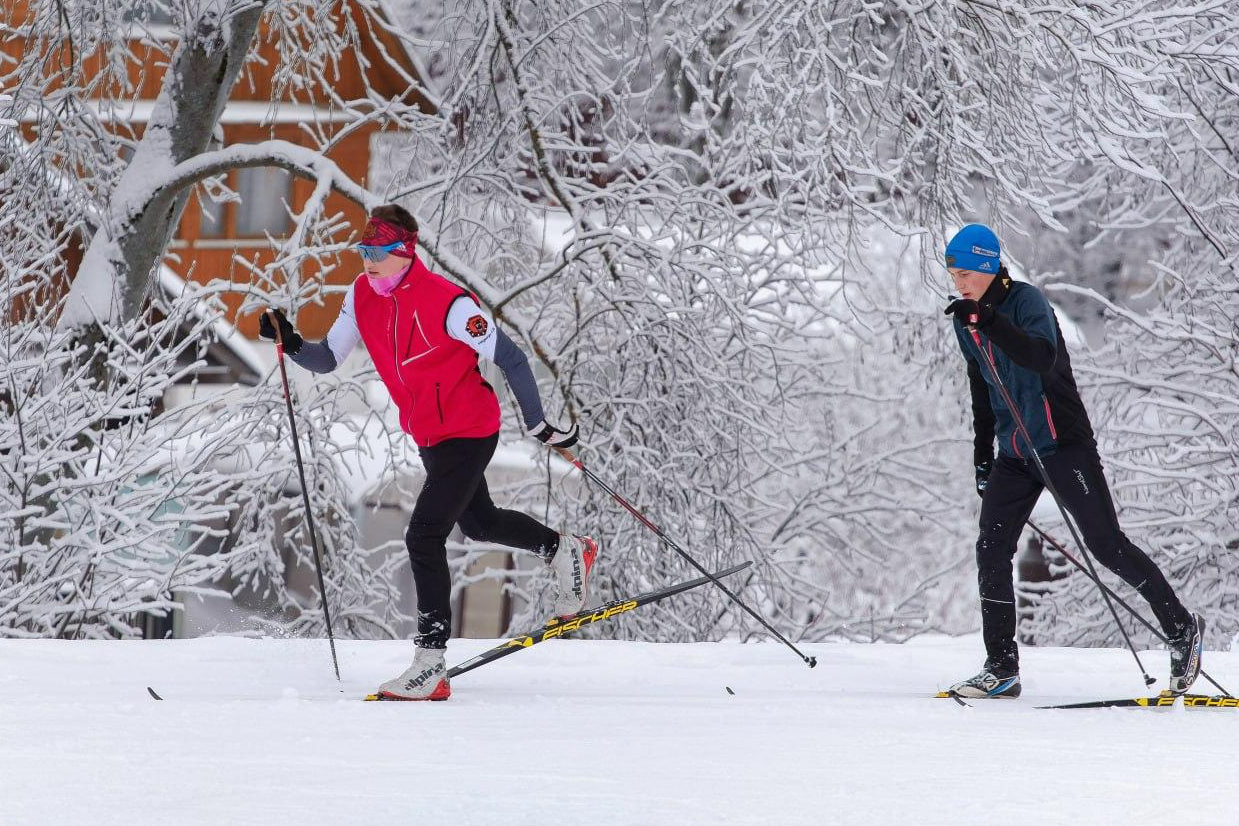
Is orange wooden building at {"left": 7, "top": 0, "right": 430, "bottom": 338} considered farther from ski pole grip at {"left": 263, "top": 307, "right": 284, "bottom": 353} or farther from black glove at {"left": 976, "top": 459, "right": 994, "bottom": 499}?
black glove at {"left": 976, "top": 459, "right": 994, "bottom": 499}

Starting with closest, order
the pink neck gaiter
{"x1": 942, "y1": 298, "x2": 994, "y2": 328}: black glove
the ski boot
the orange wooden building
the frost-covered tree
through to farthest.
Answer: {"x1": 942, "y1": 298, "x2": 994, "y2": 328}: black glove
the pink neck gaiter
the ski boot
the frost-covered tree
the orange wooden building

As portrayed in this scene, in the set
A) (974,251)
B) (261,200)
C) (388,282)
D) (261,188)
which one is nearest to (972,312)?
(974,251)

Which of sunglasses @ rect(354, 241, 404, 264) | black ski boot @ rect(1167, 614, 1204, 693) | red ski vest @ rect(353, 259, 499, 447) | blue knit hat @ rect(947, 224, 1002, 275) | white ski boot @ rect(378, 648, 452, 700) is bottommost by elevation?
white ski boot @ rect(378, 648, 452, 700)

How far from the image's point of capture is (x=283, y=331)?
5035 mm

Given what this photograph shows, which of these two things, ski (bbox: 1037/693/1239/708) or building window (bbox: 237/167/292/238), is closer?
ski (bbox: 1037/693/1239/708)

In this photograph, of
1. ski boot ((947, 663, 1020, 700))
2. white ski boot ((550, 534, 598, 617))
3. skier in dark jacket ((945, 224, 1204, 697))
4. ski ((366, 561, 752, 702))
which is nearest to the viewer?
skier in dark jacket ((945, 224, 1204, 697))

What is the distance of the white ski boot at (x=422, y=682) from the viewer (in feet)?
15.8

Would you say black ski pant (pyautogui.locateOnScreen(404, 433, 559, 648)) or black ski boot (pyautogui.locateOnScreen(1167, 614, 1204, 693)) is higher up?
black ski pant (pyautogui.locateOnScreen(404, 433, 559, 648))

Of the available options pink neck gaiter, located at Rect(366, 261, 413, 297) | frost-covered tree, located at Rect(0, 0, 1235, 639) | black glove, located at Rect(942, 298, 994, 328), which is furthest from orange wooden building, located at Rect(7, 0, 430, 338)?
black glove, located at Rect(942, 298, 994, 328)

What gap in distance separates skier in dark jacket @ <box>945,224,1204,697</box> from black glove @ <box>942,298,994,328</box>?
0.30 ft

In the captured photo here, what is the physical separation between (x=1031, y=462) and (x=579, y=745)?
186cm

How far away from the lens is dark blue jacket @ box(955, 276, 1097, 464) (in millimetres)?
4621

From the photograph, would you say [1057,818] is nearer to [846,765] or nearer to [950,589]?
[846,765]

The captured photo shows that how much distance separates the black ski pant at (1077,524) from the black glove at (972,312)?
59 centimetres
